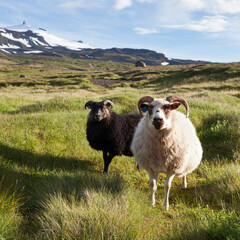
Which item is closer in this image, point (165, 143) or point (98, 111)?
point (165, 143)

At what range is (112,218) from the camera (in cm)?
293

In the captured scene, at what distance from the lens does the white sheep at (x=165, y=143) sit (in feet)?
13.6

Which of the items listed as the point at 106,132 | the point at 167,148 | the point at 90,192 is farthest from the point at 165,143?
the point at 106,132

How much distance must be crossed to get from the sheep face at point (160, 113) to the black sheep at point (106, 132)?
2243mm

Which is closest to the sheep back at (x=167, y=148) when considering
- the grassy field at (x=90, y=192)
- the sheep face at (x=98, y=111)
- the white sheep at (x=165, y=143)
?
the white sheep at (x=165, y=143)

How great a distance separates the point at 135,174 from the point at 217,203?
2.38 meters

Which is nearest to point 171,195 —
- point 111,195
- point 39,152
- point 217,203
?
point 217,203

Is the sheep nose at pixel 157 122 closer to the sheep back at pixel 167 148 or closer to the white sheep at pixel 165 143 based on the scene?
the white sheep at pixel 165 143

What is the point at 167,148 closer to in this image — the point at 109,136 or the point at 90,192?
the point at 90,192

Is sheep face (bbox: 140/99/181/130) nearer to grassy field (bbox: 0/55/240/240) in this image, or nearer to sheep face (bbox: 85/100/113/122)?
grassy field (bbox: 0/55/240/240)

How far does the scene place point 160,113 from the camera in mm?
3902

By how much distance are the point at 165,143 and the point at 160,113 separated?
73 cm

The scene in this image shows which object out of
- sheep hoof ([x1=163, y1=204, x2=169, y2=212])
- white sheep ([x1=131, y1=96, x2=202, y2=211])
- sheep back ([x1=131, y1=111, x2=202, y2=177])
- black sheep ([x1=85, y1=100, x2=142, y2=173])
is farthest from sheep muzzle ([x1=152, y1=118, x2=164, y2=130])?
black sheep ([x1=85, y1=100, x2=142, y2=173])

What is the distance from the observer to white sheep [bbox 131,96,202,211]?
4148mm
